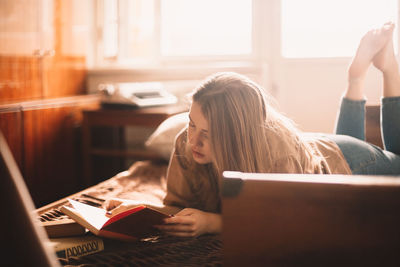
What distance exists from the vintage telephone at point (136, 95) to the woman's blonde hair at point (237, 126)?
4.77 ft

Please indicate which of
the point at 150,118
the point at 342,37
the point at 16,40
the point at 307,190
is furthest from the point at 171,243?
the point at 342,37

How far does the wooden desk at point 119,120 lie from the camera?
245cm

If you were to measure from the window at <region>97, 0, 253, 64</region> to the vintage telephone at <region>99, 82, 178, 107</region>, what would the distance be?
603 millimetres

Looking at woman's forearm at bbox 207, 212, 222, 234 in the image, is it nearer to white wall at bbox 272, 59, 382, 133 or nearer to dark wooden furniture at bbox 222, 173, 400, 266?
dark wooden furniture at bbox 222, 173, 400, 266

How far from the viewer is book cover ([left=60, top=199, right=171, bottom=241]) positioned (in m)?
0.95

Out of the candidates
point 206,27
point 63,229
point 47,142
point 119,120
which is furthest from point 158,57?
point 63,229

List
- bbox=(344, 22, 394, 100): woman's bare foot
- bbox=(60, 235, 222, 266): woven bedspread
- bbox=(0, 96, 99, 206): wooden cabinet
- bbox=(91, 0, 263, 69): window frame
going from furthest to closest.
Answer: bbox=(91, 0, 263, 69): window frame → bbox=(0, 96, 99, 206): wooden cabinet → bbox=(344, 22, 394, 100): woman's bare foot → bbox=(60, 235, 222, 266): woven bedspread

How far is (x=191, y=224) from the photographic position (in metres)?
1.05

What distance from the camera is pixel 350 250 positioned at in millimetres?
657

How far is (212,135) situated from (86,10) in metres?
2.38

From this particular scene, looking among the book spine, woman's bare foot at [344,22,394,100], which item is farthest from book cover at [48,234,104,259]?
woman's bare foot at [344,22,394,100]

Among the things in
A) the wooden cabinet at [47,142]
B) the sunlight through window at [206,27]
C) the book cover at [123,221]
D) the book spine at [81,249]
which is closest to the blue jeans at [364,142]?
the book cover at [123,221]

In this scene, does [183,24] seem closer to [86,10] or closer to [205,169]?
[86,10]

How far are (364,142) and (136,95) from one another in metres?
1.48
